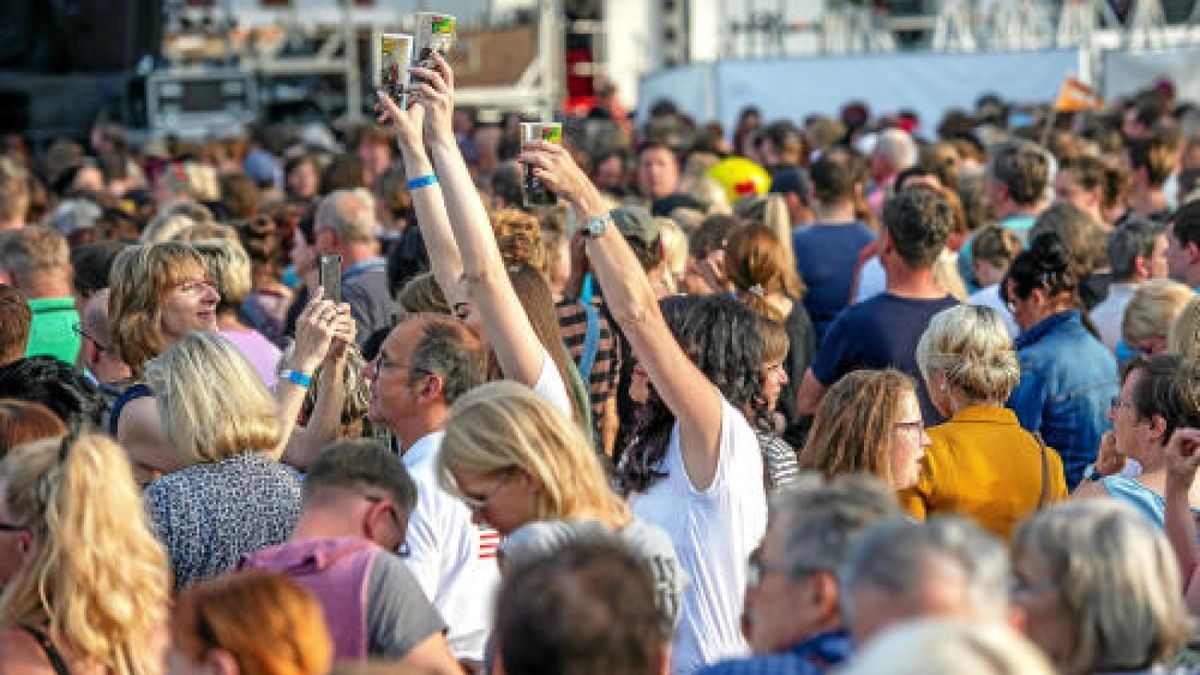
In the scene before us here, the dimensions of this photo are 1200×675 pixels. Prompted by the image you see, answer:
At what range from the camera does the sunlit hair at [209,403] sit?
15.3 ft

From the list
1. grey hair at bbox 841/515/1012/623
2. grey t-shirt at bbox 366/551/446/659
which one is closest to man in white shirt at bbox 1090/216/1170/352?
grey t-shirt at bbox 366/551/446/659

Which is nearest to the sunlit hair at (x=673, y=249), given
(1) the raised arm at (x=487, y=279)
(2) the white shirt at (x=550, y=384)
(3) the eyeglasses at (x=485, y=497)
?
(1) the raised arm at (x=487, y=279)

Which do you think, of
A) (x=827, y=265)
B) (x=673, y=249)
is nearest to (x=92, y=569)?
(x=673, y=249)

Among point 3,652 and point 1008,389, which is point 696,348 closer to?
point 1008,389

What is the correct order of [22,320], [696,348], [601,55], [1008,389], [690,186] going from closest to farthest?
[696,348]
[1008,389]
[22,320]
[690,186]
[601,55]

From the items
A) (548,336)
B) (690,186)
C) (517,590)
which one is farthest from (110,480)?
(690,186)

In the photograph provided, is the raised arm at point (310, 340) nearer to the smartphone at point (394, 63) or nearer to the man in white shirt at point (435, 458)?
the man in white shirt at point (435, 458)

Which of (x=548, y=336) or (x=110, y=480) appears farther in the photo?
(x=548, y=336)

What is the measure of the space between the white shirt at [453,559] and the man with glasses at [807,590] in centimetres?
133

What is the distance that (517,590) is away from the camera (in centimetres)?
294

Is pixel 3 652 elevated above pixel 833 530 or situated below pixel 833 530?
below

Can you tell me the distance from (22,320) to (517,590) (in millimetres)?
3540

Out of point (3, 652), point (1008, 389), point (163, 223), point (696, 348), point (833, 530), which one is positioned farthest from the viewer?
point (163, 223)

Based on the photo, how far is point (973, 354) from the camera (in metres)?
5.56
